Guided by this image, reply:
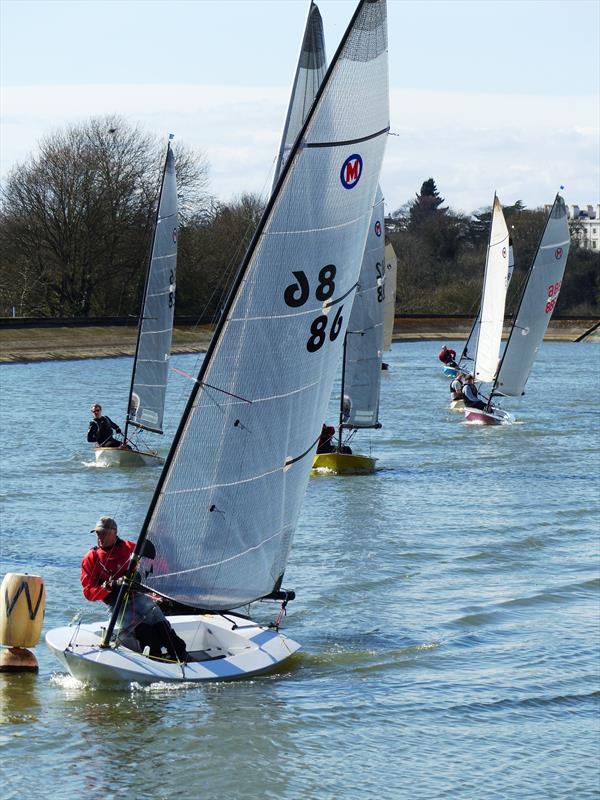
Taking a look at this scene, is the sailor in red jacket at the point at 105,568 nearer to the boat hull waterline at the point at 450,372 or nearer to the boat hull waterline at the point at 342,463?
the boat hull waterline at the point at 342,463

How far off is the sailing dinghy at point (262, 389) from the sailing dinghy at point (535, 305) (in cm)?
2575

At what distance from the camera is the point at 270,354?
38.4 ft

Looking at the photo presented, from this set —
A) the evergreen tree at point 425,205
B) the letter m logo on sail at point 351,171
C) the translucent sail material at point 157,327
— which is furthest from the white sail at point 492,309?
the evergreen tree at point 425,205

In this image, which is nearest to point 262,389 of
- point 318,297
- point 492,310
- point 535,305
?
point 318,297

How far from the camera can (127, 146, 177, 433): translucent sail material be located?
93.1 feet

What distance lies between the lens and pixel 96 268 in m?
73.3

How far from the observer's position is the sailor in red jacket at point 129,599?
1161 cm

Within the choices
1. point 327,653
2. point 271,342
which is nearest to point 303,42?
point 271,342

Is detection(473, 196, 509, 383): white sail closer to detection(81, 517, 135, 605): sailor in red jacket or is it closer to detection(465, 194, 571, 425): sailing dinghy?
detection(465, 194, 571, 425): sailing dinghy

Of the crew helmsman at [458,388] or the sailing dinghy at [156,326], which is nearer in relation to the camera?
the sailing dinghy at [156,326]

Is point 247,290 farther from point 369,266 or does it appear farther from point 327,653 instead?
point 369,266

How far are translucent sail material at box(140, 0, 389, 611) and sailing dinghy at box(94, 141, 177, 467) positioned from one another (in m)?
16.2

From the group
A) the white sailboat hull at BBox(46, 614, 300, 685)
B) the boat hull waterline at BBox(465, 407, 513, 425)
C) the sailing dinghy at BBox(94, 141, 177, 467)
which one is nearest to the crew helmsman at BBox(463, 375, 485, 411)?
the boat hull waterline at BBox(465, 407, 513, 425)

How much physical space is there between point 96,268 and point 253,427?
62.7m
